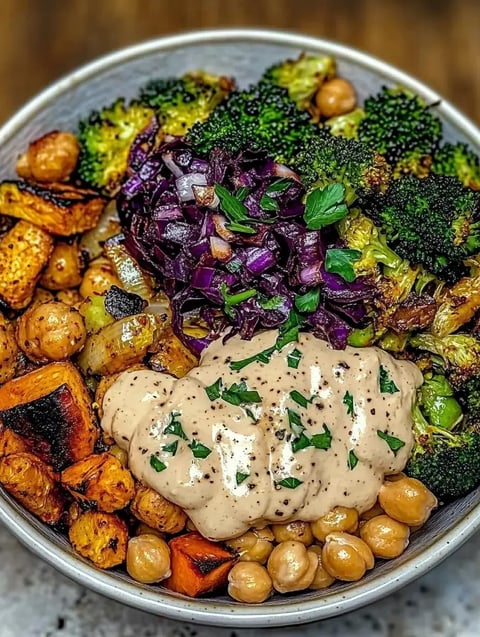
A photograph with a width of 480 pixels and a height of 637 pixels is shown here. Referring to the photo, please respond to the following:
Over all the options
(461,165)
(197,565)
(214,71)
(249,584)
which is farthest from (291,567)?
(214,71)

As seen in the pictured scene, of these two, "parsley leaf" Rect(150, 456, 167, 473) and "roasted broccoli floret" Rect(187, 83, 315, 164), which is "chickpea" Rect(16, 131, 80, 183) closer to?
"roasted broccoli floret" Rect(187, 83, 315, 164)

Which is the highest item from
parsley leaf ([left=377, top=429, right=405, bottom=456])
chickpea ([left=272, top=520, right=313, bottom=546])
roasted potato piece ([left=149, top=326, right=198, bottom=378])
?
roasted potato piece ([left=149, top=326, right=198, bottom=378])

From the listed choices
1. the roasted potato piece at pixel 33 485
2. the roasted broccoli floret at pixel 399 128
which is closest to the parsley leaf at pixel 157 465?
the roasted potato piece at pixel 33 485

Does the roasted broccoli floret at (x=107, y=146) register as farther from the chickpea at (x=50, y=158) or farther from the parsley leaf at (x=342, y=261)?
the parsley leaf at (x=342, y=261)

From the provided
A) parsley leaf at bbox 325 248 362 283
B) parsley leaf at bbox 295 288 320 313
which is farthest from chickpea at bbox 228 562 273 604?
parsley leaf at bbox 325 248 362 283

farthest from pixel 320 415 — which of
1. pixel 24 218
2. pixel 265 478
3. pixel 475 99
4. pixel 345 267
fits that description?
pixel 475 99

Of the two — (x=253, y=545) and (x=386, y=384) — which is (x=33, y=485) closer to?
(x=253, y=545)
